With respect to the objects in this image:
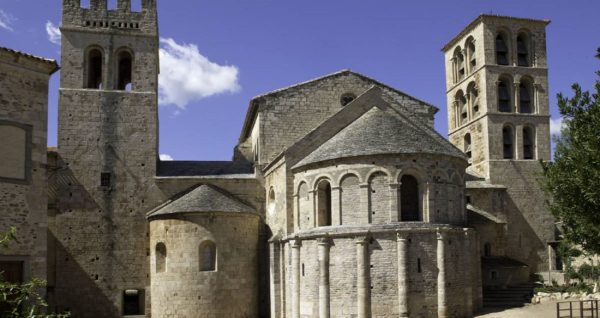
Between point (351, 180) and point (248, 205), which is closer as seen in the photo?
point (351, 180)

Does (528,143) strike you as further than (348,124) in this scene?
Yes

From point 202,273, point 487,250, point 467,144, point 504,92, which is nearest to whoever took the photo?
point 202,273

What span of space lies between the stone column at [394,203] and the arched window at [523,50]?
17.1 m

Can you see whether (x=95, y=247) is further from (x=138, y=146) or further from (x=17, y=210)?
(x=17, y=210)

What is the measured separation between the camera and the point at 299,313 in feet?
76.1

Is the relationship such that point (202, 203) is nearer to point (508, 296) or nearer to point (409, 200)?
point (409, 200)

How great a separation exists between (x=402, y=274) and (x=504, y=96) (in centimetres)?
1727

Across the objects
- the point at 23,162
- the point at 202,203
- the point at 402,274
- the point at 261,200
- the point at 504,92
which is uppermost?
the point at 504,92

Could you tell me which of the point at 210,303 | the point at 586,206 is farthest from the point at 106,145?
the point at 586,206

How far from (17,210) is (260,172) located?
40.6 feet

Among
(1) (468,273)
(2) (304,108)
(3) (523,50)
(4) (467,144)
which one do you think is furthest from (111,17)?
(3) (523,50)

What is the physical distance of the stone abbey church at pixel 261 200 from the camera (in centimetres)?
2139

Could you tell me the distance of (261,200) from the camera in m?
27.7

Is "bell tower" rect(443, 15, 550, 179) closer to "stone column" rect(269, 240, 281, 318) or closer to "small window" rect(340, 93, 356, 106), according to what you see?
"small window" rect(340, 93, 356, 106)
